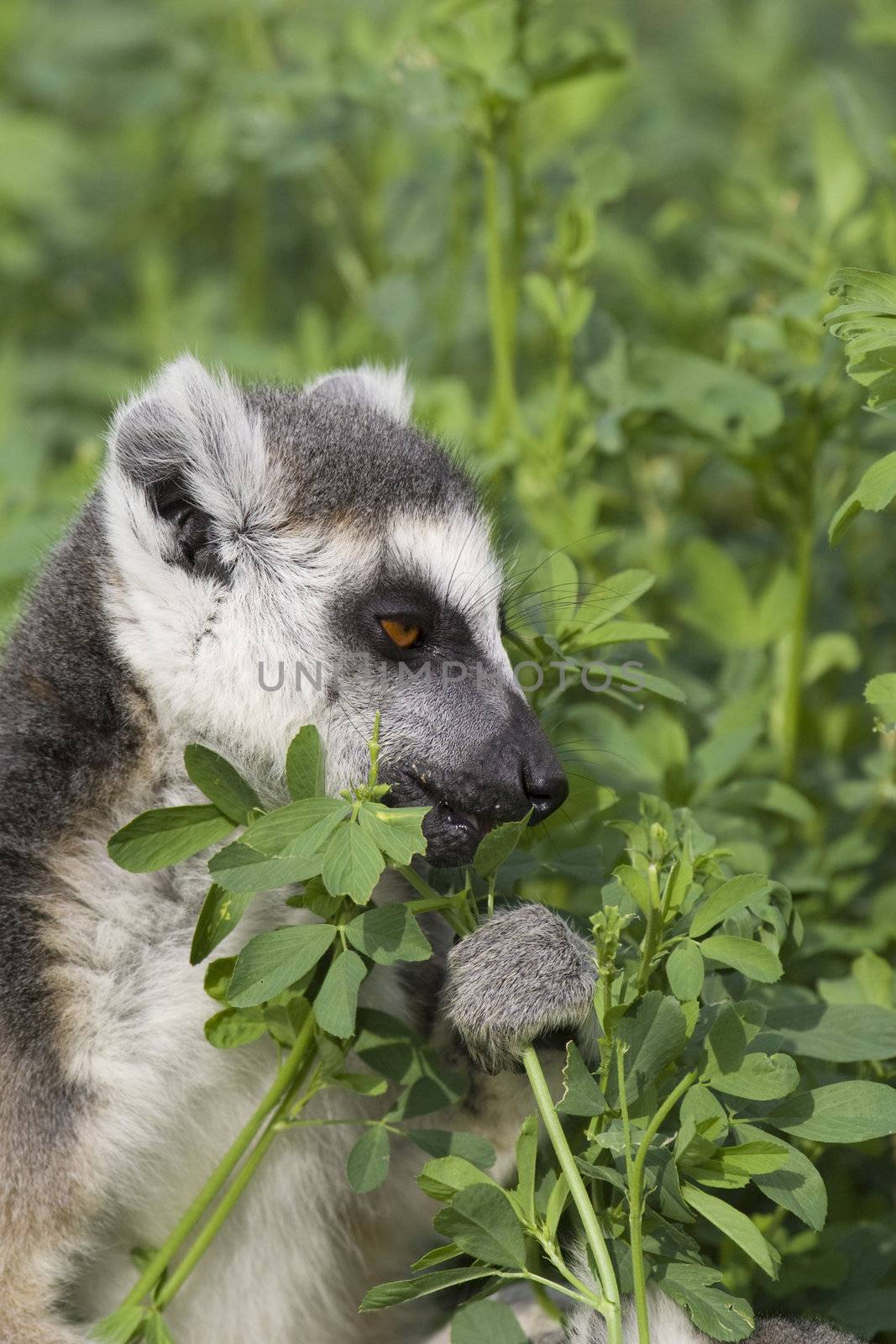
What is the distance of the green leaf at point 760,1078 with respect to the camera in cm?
229

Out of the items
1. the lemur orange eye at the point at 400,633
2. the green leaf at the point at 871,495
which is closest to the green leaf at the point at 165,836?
→ the lemur orange eye at the point at 400,633

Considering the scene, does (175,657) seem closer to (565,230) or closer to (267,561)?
(267,561)

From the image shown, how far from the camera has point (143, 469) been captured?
3.03 meters

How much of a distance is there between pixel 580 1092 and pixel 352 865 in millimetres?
505

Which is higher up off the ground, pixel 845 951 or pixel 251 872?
pixel 251 872

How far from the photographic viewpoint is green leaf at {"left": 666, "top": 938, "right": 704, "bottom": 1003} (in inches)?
91.6

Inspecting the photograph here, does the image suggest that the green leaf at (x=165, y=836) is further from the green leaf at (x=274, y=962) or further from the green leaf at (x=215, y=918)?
the green leaf at (x=274, y=962)

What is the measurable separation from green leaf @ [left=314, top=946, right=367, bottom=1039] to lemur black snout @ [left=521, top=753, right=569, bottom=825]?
1.76 feet

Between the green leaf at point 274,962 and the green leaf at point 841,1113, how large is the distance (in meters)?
0.79

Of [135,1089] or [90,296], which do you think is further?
[90,296]

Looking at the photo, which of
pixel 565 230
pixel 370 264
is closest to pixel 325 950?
pixel 565 230

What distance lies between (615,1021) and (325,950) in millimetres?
522

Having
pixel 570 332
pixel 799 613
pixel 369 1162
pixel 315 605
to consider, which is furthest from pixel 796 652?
pixel 369 1162

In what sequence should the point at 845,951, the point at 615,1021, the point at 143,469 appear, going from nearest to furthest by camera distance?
the point at 615,1021 < the point at 143,469 < the point at 845,951
